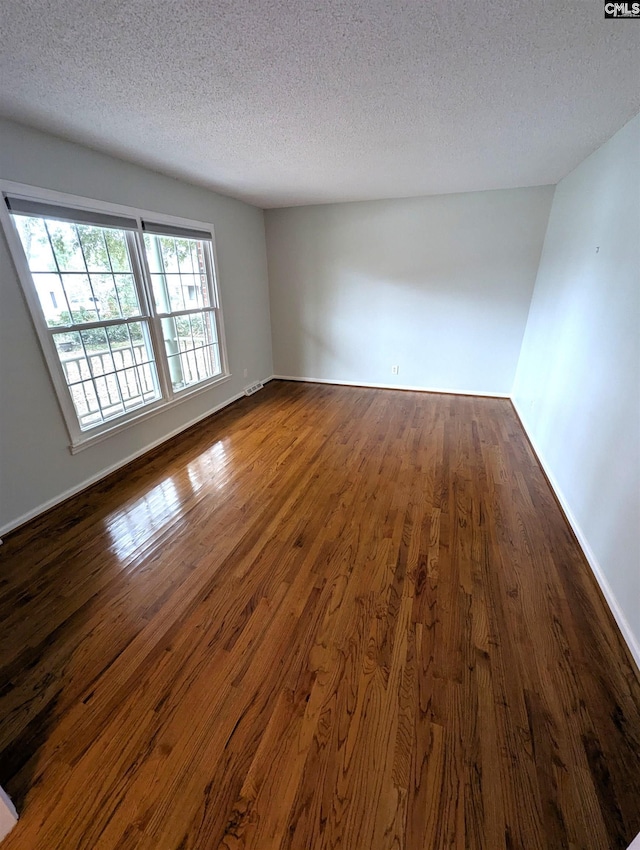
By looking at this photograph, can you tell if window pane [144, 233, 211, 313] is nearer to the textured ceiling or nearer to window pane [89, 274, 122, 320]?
window pane [89, 274, 122, 320]

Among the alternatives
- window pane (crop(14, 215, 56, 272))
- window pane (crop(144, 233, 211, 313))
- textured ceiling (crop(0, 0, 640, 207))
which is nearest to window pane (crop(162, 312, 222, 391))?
window pane (crop(144, 233, 211, 313))

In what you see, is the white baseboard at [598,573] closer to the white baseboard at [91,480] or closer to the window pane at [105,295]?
the white baseboard at [91,480]

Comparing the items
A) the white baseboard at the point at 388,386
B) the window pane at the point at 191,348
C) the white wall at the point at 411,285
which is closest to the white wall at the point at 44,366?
the window pane at the point at 191,348

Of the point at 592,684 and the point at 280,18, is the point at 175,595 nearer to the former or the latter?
the point at 592,684

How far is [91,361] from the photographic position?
2.55m

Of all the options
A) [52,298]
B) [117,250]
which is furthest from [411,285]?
[52,298]

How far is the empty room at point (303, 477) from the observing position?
1064mm

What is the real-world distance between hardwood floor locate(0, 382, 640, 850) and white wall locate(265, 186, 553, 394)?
2381 millimetres

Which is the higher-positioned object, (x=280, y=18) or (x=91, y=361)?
(x=280, y=18)

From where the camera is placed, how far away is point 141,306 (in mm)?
2877

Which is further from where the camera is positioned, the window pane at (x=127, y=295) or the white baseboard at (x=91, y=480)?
the window pane at (x=127, y=295)

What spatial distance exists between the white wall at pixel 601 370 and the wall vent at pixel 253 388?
11.3ft

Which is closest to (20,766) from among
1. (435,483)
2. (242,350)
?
(435,483)

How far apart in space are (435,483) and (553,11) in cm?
238
